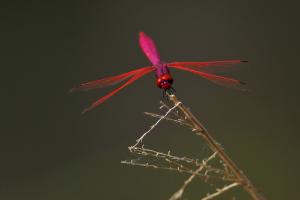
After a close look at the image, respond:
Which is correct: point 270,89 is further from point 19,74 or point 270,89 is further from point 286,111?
point 19,74

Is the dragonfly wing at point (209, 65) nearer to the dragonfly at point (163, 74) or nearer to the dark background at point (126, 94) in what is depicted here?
the dragonfly at point (163, 74)

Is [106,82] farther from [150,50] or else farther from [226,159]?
[226,159]

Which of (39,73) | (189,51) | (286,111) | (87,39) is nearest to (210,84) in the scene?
(189,51)

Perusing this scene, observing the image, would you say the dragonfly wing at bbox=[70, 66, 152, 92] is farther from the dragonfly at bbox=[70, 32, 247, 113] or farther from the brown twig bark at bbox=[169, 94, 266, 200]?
the brown twig bark at bbox=[169, 94, 266, 200]

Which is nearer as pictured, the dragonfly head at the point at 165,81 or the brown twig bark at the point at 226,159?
the brown twig bark at the point at 226,159

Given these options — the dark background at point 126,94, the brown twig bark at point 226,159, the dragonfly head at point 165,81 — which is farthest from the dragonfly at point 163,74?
the dark background at point 126,94
